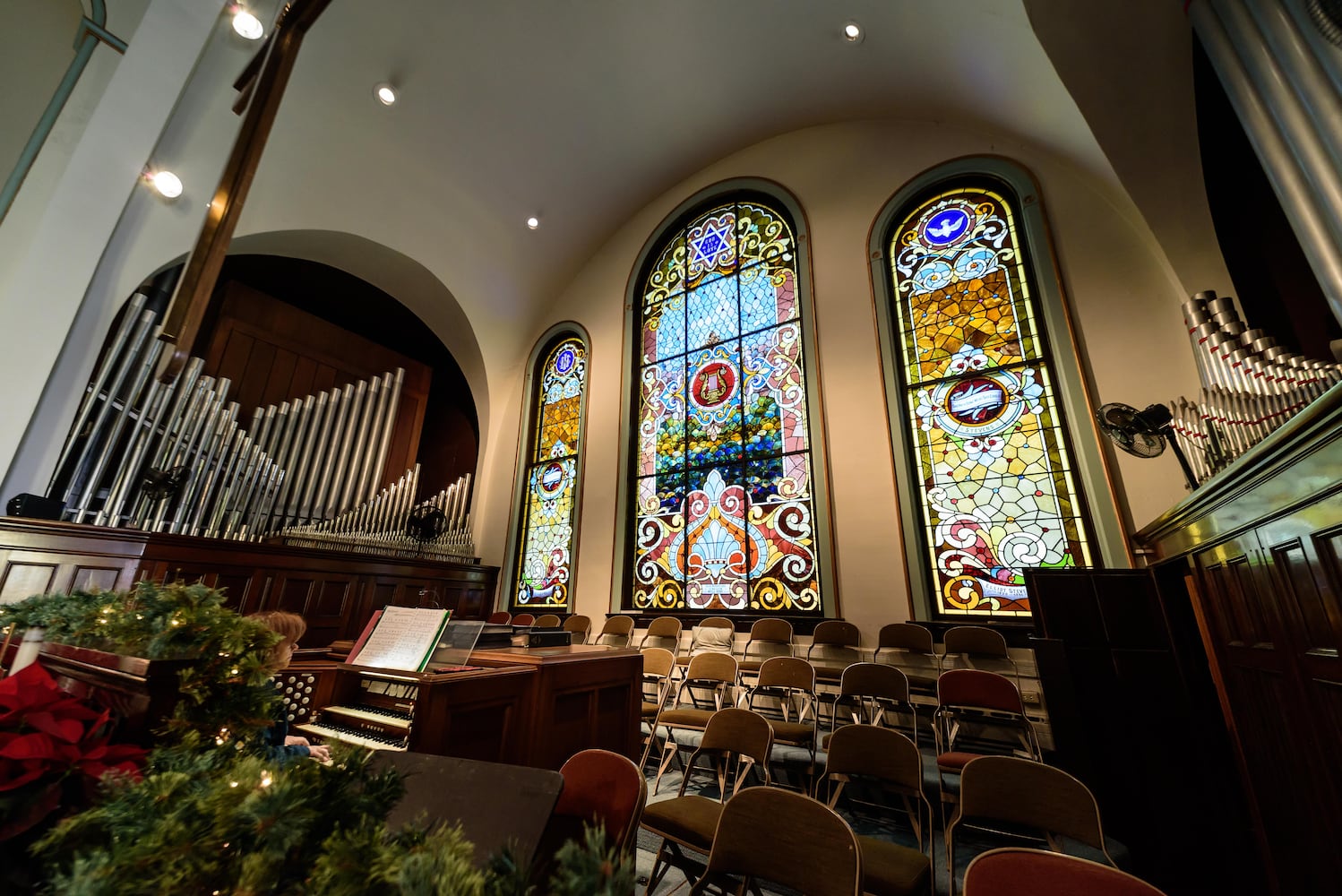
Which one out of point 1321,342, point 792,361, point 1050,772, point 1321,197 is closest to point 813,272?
point 792,361

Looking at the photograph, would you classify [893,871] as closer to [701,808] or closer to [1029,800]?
[1029,800]

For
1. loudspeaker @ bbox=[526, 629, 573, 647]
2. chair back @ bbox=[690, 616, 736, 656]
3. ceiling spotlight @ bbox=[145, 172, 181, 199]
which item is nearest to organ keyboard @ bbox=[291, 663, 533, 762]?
loudspeaker @ bbox=[526, 629, 573, 647]

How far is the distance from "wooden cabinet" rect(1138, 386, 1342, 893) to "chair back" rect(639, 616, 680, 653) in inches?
138

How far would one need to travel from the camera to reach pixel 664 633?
188 inches

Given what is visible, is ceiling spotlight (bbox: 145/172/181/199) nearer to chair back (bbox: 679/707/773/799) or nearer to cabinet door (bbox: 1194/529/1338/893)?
chair back (bbox: 679/707/773/799)

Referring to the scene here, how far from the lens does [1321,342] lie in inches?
91.2

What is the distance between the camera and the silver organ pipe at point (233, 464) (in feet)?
12.3

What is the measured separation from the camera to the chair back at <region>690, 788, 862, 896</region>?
1380mm

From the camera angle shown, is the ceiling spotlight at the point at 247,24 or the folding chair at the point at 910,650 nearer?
the ceiling spotlight at the point at 247,24

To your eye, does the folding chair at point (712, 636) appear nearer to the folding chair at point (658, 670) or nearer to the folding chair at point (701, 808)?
the folding chair at point (658, 670)

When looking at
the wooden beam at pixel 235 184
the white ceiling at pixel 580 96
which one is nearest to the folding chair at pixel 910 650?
the white ceiling at pixel 580 96

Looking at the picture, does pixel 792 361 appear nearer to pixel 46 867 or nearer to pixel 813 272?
pixel 813 272

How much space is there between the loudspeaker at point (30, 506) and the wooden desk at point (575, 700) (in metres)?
2.98

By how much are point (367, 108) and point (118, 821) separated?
6.20m
